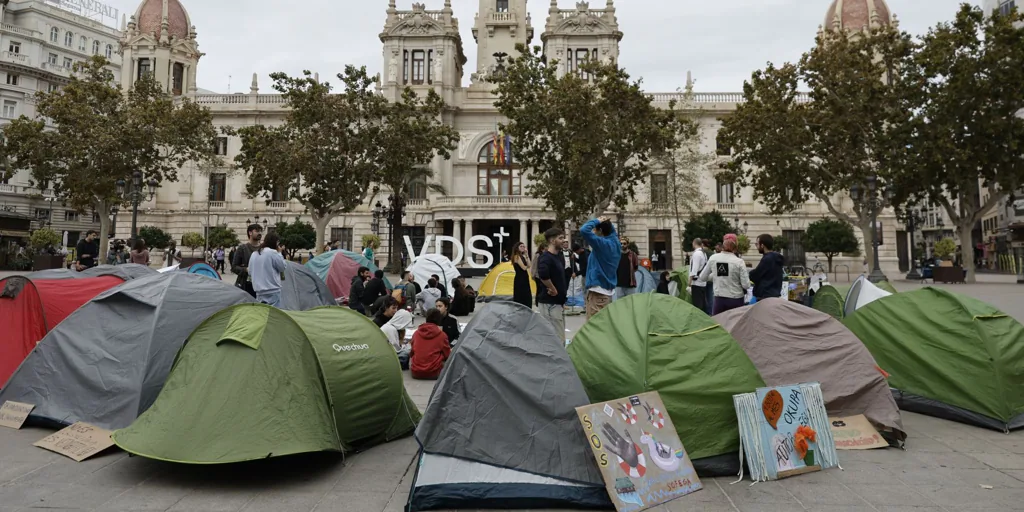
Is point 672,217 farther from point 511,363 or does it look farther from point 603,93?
point 511,363

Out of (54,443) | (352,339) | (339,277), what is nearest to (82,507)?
(54,443)

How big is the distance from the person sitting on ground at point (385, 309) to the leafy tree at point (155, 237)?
3736cm

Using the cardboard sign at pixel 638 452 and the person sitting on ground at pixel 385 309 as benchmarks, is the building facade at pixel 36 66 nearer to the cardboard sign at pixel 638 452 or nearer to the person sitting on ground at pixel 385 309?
the person sitting on ground at pixel 385 309

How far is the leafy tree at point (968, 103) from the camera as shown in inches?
878

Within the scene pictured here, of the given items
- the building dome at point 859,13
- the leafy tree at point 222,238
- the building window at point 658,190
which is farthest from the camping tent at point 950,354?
the building dome at point 859,13

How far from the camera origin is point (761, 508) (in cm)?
422

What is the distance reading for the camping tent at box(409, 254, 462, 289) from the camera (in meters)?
17.6

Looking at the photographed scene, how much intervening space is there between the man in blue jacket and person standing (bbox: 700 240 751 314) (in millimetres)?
1364

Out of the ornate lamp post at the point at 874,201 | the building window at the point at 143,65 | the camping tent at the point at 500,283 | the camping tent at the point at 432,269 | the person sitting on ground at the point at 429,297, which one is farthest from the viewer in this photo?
the building window at the point at 143,65

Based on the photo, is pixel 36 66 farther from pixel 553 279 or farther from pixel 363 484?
pixel 363 484

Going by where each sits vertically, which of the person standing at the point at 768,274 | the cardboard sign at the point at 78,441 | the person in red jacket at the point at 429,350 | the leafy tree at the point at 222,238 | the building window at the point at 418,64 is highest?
the building window at the point at 418,64

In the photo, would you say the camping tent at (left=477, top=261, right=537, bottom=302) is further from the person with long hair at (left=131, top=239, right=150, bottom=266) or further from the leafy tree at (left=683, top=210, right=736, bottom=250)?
the leafy tree at (left=683, top=210, right=736, bottom=250)

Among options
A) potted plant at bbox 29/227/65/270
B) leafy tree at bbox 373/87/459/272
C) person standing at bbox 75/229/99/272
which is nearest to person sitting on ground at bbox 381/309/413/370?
person standing at bbox 75/229/99/272

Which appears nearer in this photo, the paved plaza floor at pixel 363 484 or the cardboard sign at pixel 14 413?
the paved plaza floor at pixel 363 484
